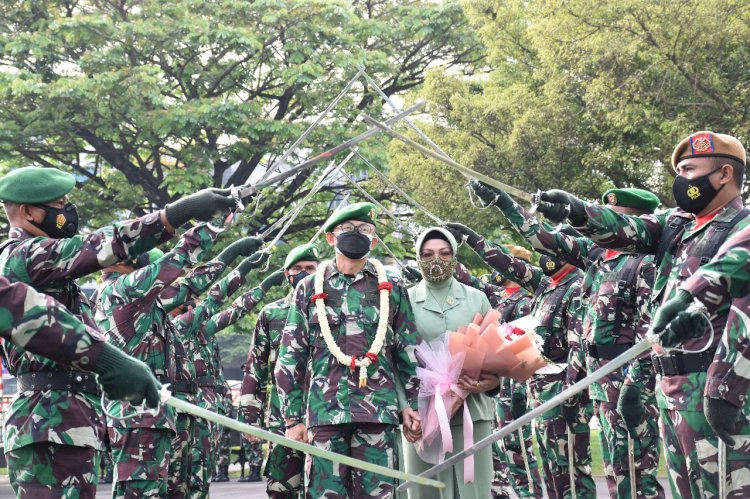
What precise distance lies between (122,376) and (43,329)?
1.29 feet

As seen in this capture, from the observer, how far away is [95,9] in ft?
68.3

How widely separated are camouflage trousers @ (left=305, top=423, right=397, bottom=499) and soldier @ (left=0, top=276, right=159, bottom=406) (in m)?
2.62

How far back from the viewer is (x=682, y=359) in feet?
18.9

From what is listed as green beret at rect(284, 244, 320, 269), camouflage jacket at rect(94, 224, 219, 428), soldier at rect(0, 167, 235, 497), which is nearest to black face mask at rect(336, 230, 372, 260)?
camouflage jacket at rect(94, 224, 219, 428)

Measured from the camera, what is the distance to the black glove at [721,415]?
5312 millimetres

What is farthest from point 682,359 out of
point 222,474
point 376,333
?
point 222,474

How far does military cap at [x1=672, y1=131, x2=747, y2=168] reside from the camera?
6043mm

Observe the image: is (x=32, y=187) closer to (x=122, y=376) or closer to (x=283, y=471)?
(x=122, y=376)

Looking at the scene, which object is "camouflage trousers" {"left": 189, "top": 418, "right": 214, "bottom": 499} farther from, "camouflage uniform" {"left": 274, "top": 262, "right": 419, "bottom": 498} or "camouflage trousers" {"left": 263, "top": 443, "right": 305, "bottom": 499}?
"camouflage uniform" {"left": 274, "top": 262, "right": 419, "bottom": 498}

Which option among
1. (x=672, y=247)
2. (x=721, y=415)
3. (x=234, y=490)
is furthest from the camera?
(x=234, y=490)

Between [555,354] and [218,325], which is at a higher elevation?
[218,325]

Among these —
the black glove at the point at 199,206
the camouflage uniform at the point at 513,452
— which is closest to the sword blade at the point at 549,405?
the black glove at the point at 199,206

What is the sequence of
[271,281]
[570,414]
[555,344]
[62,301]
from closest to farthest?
[62,301], [570,414], [555,344], [271,281]

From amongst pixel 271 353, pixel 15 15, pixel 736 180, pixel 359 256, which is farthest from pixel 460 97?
pixel 736 180
